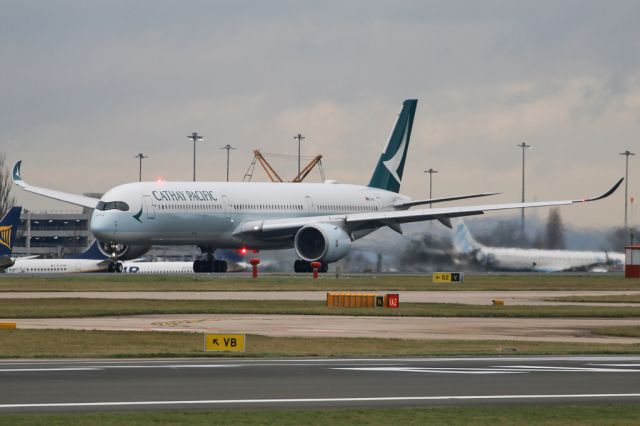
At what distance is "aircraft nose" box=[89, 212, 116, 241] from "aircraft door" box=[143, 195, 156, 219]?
6.69ft

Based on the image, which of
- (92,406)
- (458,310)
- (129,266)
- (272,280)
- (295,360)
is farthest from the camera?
(129,266)

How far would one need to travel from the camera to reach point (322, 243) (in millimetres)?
82438

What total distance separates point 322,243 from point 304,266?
→ 86.2 inches

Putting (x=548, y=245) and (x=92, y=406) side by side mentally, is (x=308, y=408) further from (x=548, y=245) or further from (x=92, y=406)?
(x=548, y=245)

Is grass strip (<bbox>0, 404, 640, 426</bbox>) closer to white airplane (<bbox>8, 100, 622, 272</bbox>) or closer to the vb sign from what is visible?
the vb sign

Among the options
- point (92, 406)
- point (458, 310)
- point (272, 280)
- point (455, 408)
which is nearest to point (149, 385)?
point (92, 406)

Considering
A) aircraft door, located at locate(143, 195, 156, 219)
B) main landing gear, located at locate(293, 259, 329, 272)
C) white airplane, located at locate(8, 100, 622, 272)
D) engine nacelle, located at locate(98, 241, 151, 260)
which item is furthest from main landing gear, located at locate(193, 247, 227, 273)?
aircraft door, located at locate(143, 195, 156, 219)

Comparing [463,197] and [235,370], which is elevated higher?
[463,197]

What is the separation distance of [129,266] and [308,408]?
10193cm

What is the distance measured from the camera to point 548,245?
86938mm

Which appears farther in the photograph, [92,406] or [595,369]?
[595,369]

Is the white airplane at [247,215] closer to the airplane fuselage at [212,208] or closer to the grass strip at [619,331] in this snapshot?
the airplane fuselage at [212,208]

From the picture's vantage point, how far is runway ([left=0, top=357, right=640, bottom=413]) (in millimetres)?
20312

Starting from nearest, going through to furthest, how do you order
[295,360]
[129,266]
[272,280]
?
1. [295,360]
2. [272,280]
3. [129,266]
